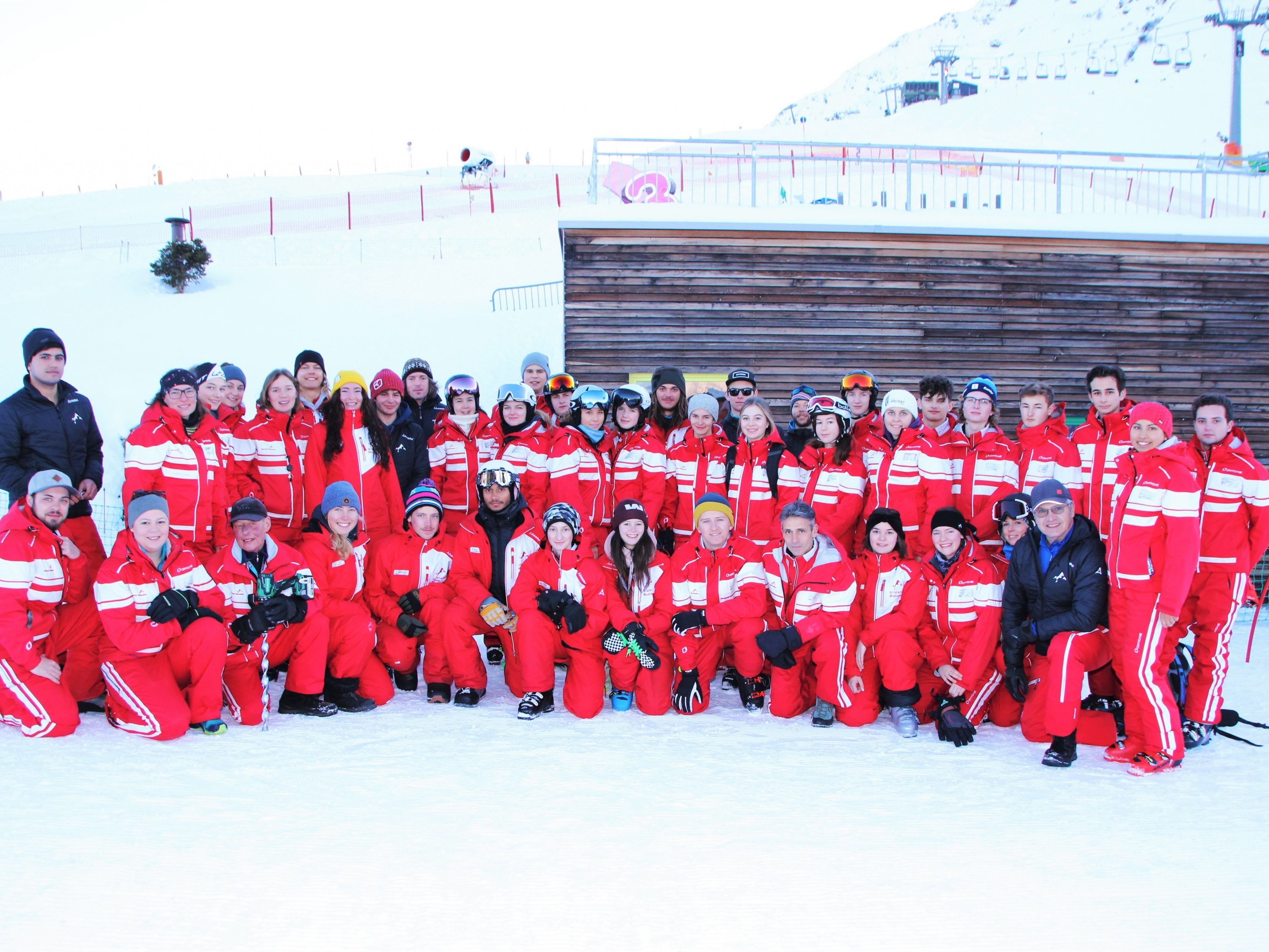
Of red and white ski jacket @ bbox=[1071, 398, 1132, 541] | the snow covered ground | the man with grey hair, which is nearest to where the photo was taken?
the snow covered ground

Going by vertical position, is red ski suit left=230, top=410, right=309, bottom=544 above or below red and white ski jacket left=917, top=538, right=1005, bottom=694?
above

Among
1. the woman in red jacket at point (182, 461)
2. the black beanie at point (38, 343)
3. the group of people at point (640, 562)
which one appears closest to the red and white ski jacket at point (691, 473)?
the group of people at point (640, 562)

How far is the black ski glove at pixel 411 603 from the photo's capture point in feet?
15.8

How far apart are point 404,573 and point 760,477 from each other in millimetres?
2322

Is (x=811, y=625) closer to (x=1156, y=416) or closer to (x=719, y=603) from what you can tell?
(x=719, y=603)

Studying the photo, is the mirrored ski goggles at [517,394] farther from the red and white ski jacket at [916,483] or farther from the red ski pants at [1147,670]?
the red ski pants at [1147,670]

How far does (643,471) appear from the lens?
5711 millimetres

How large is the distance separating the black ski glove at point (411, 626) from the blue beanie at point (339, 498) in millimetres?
672

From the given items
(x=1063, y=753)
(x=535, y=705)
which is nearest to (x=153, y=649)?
(x=535, y=705)

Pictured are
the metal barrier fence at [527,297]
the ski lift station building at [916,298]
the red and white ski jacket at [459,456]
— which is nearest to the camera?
the red and white ski jacket at [459,456]

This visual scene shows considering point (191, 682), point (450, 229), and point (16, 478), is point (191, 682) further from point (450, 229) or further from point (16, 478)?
point (450, 229)

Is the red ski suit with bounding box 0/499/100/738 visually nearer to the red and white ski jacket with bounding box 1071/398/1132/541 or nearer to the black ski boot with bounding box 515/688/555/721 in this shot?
the black ski boot with bounding box 515/688/555/721

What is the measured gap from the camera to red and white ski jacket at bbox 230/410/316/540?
17.0ft

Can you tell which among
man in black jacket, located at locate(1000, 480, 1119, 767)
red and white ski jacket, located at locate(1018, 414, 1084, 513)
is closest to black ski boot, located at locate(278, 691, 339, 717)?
man in black jacket, located at locate(1000, 480, 1119, 767)
